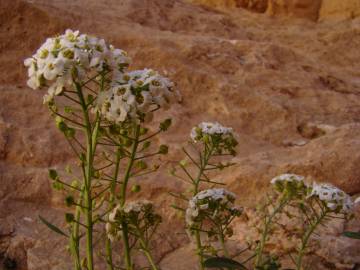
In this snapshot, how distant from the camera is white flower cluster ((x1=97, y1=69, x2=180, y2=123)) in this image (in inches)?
63.8

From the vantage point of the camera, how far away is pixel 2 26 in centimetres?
449

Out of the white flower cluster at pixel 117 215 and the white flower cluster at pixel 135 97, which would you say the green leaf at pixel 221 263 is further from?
the white flower cluster at pixel 135 97

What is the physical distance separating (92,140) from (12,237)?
1322 millimetres

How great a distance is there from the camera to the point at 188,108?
4121 millimetres

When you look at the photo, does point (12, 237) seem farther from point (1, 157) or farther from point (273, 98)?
point (273, 98)

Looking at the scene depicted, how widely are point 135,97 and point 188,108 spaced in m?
2.50

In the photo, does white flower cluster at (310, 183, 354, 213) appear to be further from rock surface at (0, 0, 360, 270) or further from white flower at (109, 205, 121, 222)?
rock surface at (0, 0, 360, 270)

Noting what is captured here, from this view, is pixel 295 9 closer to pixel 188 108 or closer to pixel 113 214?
pixel 188 108

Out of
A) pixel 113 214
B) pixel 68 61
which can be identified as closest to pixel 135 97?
pixel 68 61

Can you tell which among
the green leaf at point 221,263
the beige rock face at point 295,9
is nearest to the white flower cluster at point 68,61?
the green leaf at point 221,263

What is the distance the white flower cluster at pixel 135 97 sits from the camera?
1621 millimetres

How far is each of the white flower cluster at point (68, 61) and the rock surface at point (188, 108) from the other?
1.33 meters

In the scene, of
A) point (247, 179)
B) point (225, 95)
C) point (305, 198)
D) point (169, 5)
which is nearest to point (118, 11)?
point (169, 5)

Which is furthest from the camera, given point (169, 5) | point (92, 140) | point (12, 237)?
point (169, 5)
